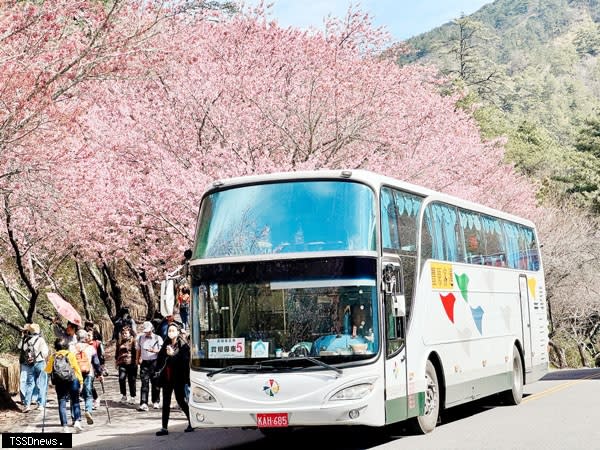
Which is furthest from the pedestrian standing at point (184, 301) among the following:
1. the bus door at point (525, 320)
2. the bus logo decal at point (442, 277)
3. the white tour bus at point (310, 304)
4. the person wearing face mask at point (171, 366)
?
the white tour bus at point (310, 304)

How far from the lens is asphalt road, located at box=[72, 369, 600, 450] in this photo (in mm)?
11945

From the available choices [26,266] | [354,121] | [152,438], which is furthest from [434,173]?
[152,438]

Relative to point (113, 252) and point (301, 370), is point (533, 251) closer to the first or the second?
point (301, 370)

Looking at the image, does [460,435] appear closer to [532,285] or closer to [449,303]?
[449,303]

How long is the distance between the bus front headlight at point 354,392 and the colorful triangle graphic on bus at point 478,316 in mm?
4695

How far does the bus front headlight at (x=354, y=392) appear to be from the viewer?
1102 cm

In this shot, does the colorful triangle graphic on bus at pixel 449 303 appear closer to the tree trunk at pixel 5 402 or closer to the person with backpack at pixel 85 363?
the person with backpack at pixel 85 363

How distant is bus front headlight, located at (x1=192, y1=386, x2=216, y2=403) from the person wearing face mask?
3091mm

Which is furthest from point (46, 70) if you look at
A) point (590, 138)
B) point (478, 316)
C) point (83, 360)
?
point (590, 138)

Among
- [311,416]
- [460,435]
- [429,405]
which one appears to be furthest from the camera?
[429,405]

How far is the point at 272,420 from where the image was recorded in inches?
438

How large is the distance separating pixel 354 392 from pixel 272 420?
1.02 m

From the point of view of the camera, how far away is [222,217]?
1209 centimetres

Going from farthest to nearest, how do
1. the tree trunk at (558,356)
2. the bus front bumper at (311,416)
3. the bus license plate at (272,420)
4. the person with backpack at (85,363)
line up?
the tree trunk at (558,356), the person with backpack at (85,363), the bus license plate at (272,420), the bus front bumper at (311,416)
